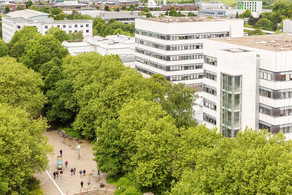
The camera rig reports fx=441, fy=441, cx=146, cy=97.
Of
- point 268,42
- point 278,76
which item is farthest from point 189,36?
point 278,76

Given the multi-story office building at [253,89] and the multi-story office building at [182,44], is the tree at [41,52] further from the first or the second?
the multi-story office building at [253,89]

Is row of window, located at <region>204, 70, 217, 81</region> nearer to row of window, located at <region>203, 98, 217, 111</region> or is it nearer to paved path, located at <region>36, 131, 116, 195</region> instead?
row of window, located at <region>203, 98, 217, 111</region>

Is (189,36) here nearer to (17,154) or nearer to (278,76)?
(278,76)

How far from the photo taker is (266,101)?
6384 centimetres

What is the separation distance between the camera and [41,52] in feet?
381

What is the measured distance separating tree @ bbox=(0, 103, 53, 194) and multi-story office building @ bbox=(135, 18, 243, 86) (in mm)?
49877

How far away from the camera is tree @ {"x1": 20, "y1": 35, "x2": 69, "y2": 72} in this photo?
4557 inches

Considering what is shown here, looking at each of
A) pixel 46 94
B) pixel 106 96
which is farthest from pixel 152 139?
pixel 46 94

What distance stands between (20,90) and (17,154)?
31430 mm

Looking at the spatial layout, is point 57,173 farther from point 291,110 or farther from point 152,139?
point 291,110

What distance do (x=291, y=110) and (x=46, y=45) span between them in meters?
75.0

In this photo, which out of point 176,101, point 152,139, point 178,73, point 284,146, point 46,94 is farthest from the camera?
point 178,73

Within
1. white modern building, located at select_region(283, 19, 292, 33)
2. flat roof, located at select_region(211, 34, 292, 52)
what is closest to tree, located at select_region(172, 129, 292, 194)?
flat roof, located at select_region(211, 34, 292, 52)

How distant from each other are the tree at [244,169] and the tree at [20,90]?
47184 mm
